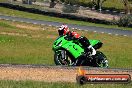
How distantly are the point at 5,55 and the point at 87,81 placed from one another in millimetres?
13234

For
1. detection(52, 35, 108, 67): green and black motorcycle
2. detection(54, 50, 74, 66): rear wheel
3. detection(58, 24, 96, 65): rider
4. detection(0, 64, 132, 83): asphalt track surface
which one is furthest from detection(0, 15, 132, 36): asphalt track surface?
detection(0, 64, 132, 83): asphalt track surface

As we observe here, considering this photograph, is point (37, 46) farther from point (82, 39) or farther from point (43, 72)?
point (43, 72)

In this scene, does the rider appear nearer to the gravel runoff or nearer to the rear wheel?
the rear wheel

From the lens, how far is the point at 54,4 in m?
65.5

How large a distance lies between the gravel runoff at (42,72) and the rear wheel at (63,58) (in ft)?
5.49

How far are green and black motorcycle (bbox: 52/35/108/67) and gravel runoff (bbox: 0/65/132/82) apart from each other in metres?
1.67

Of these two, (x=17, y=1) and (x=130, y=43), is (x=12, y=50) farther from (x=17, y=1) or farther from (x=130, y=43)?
(x=17, y=1)

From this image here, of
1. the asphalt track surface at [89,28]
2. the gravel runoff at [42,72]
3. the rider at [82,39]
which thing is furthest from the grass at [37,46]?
the gravel runoff at [42,72]

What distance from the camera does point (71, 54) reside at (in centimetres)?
1673

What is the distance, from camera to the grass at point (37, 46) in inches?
895

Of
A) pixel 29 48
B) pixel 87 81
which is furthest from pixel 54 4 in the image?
pixel 87 81

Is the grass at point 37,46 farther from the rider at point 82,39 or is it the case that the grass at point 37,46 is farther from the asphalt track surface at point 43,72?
the asphalt track surface at point 43,72

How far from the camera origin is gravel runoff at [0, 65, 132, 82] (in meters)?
14.3

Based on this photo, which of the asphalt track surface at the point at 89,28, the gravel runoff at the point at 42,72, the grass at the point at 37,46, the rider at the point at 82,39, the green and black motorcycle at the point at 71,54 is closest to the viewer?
the gravel runoff at the point at 42,72
